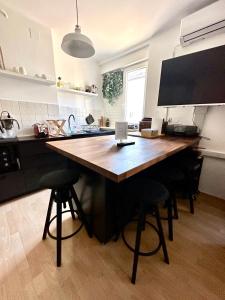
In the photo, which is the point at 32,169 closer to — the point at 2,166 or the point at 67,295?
the point at 2,166

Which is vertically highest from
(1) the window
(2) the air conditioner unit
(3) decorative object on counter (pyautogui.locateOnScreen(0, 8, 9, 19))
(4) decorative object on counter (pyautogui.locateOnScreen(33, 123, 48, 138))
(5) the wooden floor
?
(3) decorative object on counter (pyautogui.locateOnScreen(0, 8, 9, 19))

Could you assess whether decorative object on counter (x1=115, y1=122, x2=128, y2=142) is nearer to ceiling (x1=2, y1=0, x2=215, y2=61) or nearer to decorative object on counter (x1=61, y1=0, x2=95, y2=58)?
decorative object on counter (x1=61, y1=0, x2=95, y2=58)

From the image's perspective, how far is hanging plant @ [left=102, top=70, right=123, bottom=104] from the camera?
11.1 feet

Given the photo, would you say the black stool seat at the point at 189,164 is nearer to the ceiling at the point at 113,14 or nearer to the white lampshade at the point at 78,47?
the white lampshade at the point at 78,47

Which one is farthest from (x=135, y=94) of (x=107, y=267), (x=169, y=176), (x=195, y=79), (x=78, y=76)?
(x=107, y=267)

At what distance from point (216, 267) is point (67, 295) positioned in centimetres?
120

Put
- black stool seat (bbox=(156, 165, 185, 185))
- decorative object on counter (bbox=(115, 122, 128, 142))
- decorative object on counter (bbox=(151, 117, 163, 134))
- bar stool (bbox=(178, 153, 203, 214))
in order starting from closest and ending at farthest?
decorative object on counter (bbox=(115, 122, 128, 142)) → black stool seat (bbox=(156, 165, 185, 185)) → bar stool (bbox=(178, 153, 203, 214)) → decorative object on counter (bbox=(151, 117, 163, 134))

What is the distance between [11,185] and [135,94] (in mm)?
2962

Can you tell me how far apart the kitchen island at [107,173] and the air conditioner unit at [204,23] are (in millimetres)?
1669

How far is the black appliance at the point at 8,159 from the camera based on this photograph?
1.90 metres

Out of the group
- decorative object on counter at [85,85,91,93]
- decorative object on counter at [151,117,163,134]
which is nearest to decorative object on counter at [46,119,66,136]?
decorative object on counter at [85,85,91,93]

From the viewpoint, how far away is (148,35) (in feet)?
8.07

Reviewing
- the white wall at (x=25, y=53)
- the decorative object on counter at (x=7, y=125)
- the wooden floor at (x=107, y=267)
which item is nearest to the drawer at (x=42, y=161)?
the decorative object on counter at (x=7, y=125)

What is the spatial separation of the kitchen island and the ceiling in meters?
1.97
